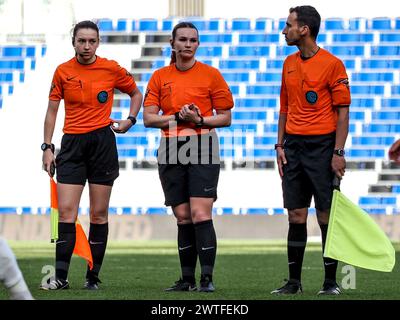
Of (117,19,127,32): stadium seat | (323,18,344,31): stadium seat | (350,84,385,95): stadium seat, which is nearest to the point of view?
(350,84,385,95): stadium seat

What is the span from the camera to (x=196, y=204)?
916cm

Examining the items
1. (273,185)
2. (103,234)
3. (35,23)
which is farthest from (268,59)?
(103,234)

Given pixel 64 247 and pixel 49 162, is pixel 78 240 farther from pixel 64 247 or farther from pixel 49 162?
pixel 49 162

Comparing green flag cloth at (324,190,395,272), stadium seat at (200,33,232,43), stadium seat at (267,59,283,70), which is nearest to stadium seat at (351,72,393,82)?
stadium seat at (267,59,283,70)

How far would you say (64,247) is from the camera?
955 centimetres

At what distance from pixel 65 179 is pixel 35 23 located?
23291 millimetres

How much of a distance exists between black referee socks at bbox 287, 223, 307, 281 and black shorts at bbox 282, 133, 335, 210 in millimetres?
161

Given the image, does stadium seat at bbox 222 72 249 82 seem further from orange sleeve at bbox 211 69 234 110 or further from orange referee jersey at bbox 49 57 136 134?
orange sleeve at bbox 211 69 234 110

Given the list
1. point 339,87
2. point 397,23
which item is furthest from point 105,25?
point 339,87

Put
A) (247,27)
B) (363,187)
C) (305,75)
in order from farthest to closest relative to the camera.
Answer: (247,27) < (363,187) < (305,75)

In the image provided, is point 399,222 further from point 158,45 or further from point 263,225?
point 158,45

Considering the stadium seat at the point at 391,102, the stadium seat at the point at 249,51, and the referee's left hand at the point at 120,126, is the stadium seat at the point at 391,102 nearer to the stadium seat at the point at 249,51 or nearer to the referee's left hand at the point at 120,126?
the stadium seat at the point at 249,51

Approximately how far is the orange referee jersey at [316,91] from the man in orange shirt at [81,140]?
1.36 meters

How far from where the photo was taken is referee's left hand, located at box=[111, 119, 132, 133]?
9641 mm
